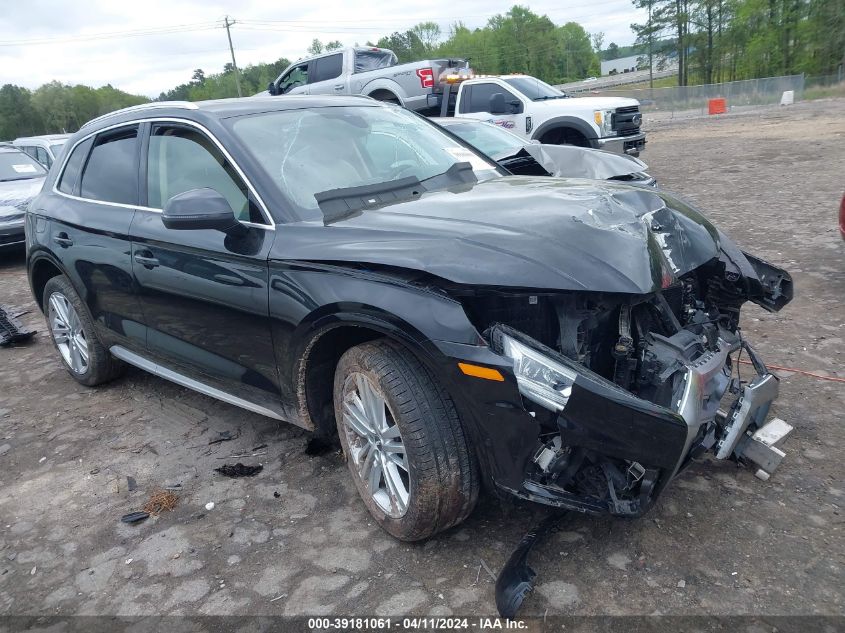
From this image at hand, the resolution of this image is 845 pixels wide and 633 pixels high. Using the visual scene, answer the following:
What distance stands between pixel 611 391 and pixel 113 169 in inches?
136

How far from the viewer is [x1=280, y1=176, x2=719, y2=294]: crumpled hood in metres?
2.36

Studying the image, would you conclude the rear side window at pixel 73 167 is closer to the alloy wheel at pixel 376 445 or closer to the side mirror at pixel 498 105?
the alloy wheel at pixel 376 445

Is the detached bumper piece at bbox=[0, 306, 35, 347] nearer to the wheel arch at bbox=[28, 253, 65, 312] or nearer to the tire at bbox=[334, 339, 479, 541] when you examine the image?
the wheel arch at bbox=[28, 253, 65, 312]

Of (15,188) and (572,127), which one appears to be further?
(572,127)

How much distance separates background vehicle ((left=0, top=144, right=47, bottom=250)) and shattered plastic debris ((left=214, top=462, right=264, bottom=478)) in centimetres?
748

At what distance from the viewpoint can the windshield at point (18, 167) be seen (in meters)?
10.8

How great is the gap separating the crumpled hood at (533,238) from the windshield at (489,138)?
4.69 m

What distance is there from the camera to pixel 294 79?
16359 mm

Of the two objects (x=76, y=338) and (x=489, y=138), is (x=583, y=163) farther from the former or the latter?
(x=76, y=338)

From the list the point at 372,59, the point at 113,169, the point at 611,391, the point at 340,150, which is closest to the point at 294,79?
the point at 372,59

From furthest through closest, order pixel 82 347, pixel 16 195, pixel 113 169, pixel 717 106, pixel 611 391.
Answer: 1. pixel 717 106
2. pixel 16 195
3. pixel 82 347
4. pixel 113 169
5. pixel 611 391

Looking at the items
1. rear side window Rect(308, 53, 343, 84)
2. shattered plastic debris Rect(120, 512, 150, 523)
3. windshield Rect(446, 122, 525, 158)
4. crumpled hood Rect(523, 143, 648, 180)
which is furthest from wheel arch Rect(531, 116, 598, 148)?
shattered plastic debris Rect(120, 512, 150, 523)

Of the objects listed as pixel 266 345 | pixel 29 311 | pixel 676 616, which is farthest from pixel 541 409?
pixel 29 311

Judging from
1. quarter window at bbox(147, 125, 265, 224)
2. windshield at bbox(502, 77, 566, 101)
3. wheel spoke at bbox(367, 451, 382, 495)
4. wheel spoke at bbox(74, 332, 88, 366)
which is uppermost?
windshield at bbox(502, 77, 566, 101)
